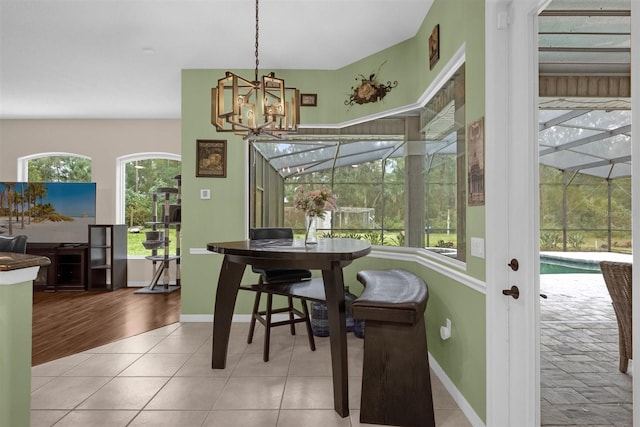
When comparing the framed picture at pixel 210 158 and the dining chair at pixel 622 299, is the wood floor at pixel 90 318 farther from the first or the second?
the dining chair at pixel 622 299

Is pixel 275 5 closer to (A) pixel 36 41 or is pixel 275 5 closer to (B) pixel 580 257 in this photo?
(A) pixel 36 41

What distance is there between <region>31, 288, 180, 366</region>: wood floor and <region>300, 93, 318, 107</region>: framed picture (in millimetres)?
2940

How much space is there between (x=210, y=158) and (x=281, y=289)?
6.76ft

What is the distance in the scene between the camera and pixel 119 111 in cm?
609

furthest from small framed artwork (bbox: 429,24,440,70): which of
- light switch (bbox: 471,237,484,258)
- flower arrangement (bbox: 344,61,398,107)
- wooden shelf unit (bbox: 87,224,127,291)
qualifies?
wooden shelf unit (bbox: 87,224,127,291)

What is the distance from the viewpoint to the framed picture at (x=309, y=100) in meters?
4.46

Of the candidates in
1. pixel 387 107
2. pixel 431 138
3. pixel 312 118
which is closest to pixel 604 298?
pixel 431 138

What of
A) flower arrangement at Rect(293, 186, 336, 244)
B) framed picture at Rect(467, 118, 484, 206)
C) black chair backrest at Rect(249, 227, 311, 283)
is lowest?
black chair backrest at Rect(249, 227, 311, 283)

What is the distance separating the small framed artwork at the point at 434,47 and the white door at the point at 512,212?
0.91 meters

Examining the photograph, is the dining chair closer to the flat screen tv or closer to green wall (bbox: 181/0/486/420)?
green wall (bbox: 181/0/486/420)

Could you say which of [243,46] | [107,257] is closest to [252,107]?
[243,46]

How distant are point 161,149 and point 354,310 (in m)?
5.55

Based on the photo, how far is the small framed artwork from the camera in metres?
2.88

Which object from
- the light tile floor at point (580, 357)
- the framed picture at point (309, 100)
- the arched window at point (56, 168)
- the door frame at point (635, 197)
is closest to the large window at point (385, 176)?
the framed picture at point (309, 100)
